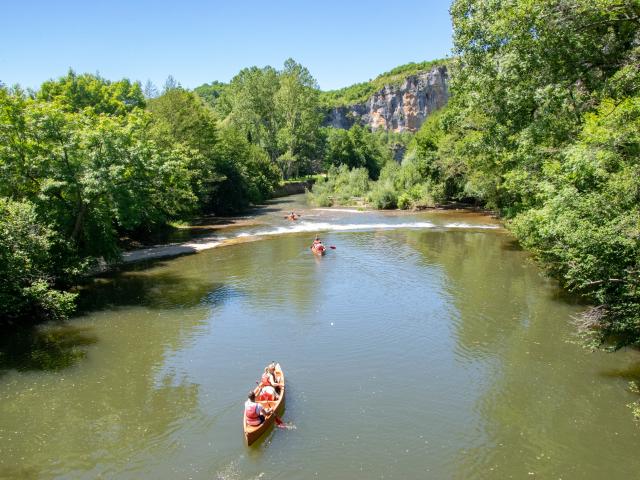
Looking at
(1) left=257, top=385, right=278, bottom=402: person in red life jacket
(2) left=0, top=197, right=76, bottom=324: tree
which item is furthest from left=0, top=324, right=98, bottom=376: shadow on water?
(1) left=257, top=385, right=278, bottom=402: person in red life jacket

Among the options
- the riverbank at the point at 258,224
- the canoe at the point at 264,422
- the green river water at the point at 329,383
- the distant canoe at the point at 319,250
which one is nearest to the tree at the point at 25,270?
the green river water at the point at 329,383

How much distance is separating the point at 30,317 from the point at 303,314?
12509mm

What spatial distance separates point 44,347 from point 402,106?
152m

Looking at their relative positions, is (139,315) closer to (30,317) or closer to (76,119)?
(30,317)

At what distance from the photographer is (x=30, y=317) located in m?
22.8

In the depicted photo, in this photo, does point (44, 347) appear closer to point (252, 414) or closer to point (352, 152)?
point (252, 414)

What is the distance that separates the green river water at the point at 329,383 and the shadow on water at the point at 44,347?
12 centimetres

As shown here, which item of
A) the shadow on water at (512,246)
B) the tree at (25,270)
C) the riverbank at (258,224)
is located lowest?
the shadow on water at (512,246)

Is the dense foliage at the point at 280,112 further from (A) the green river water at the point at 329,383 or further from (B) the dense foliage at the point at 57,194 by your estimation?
(A) the green river water at the point at 329,383

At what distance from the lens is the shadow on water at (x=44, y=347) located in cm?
1834

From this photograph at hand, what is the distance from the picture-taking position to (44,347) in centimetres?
1995

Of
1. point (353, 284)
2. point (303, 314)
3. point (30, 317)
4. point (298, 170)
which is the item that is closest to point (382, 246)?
point (353, 284)

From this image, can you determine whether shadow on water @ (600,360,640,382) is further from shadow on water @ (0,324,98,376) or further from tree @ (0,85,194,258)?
tree @ (0,85,194,258)

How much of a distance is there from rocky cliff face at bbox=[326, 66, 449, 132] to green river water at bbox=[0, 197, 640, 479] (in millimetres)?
137186
